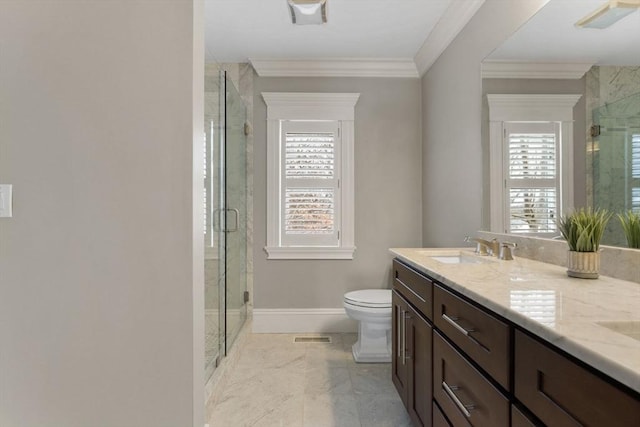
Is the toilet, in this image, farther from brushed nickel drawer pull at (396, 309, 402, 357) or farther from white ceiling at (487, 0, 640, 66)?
white ceiling at (487, 0, 640, 66)

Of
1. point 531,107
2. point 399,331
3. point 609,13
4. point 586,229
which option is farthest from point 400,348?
point 609,13

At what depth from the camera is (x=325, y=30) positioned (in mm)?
2549

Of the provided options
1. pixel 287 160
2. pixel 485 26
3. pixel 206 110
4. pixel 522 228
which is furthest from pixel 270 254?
pixel 485 26

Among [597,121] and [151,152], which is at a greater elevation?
[597,121]

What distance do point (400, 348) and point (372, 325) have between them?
0.66 m

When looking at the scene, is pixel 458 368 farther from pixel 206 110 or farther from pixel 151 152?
pixel 206 110

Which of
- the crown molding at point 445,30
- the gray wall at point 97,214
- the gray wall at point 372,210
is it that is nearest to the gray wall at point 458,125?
the crown molding at point 445,30

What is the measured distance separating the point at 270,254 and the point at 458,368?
2207 mm

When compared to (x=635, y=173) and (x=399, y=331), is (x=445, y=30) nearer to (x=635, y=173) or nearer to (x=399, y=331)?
(x=635, y=173)

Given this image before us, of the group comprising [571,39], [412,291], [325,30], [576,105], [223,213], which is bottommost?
[412,291]

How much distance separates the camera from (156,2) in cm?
124

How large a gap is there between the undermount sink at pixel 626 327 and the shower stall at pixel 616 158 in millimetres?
619

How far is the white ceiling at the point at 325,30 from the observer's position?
89.5 inches

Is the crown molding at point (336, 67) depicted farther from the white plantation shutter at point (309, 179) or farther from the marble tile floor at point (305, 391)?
the marble tile floor at point (305, 391)
